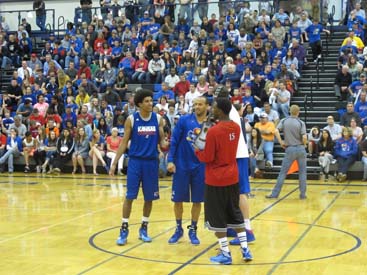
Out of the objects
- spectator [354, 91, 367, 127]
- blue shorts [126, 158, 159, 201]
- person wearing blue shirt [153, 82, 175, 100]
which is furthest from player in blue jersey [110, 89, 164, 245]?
person wearing blue shirt [153, 82, 175, 100]

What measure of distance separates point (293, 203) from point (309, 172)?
5.00 m

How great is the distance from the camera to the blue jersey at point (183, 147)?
875 cm

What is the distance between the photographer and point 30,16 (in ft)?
96.7

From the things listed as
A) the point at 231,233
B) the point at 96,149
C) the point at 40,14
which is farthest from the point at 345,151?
the point at 40,14

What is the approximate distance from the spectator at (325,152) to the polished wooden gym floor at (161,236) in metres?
2.30

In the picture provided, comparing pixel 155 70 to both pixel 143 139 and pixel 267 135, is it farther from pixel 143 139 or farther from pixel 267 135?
pixel 143 139

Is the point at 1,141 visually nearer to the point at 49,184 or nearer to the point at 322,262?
the point at 49,184

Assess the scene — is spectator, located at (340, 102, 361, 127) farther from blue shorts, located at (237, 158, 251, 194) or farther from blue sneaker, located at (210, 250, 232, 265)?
blue sneaker, located at (210, 250, 232, 265)

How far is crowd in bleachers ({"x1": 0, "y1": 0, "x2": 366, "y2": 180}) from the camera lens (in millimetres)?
20031

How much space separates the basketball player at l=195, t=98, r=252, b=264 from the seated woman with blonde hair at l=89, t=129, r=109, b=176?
11.8 m

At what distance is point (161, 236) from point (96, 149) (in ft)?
34.0

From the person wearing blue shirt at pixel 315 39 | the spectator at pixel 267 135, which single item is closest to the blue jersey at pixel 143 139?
the spectator at pixel 267 135

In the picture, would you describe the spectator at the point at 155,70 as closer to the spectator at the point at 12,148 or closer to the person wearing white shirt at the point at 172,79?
the person wearing white shirt at the point at 172,79

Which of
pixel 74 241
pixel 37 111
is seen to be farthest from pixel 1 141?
pixel 74 241
